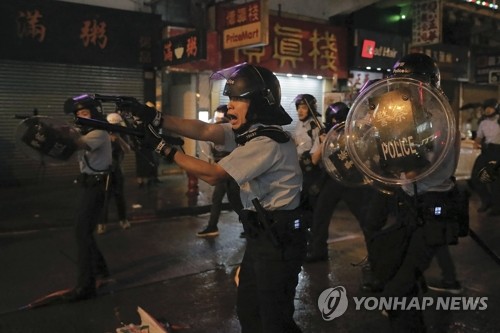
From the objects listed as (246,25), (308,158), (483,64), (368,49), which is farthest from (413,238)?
(483,64)

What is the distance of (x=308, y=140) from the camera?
6.16 metres

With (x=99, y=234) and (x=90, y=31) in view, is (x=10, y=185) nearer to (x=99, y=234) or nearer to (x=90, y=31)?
(x=90, y=31)

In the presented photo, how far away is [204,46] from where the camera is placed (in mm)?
10453

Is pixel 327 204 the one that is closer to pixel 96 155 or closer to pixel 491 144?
pixel 96 155

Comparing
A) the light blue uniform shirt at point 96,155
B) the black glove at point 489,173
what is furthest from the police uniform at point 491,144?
the light blue uniform shirt at point 96,155

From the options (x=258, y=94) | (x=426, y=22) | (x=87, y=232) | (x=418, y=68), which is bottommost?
(x=87, y=232)

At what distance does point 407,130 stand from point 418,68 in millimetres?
720

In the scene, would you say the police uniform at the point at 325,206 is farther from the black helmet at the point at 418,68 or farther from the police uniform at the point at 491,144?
the police uniform at the point at 491,144

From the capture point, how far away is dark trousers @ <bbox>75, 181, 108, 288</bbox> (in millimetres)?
4727

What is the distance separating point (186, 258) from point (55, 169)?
6623mm

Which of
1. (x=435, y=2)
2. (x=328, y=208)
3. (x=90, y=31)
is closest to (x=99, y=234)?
(x=328, y=208)

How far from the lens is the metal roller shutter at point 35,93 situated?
10961mm
